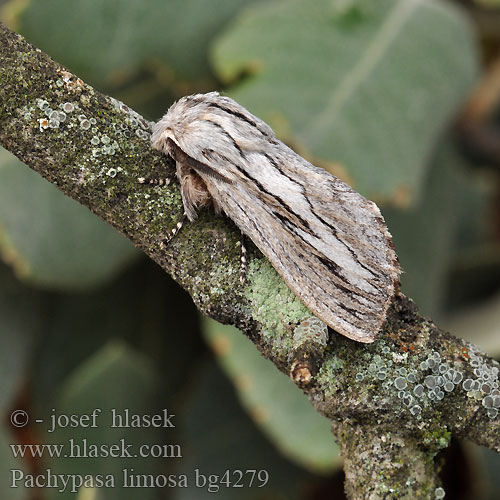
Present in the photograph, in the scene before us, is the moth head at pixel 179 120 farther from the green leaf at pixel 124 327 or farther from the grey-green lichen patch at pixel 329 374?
the green leaf at pixel 124 327

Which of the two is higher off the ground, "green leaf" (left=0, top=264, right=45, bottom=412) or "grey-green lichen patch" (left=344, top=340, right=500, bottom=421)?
"green leaf" (left=0, top=264, right=45, bottom=412)

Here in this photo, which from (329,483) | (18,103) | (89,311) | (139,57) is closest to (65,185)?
(18,103)

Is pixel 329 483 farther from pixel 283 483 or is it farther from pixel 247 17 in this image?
pixel 247 17

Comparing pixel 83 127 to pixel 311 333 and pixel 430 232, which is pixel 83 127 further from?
pixel 430 232

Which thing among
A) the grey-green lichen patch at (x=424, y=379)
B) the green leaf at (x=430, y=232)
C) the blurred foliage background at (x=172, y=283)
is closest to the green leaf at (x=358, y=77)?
the blurred foliage background at (x=172, y=283)

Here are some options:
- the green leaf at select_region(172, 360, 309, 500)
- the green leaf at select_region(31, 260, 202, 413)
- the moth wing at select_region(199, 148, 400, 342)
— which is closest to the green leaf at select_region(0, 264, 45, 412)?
the green leaf at select_region(31, 260, 202, 413)

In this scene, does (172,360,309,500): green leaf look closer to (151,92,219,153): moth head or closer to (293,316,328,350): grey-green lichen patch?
(151,92,219,153): moth head
